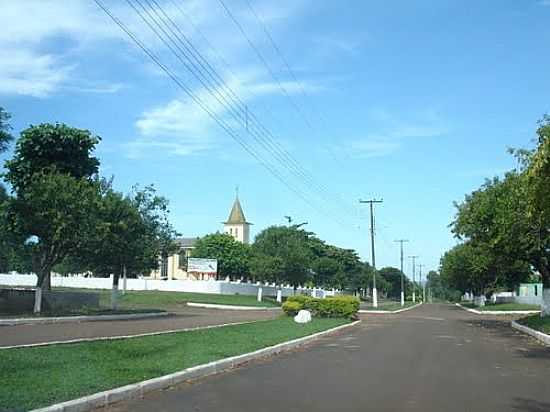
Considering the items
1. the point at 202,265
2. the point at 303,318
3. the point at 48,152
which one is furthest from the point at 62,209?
the point at 202,265

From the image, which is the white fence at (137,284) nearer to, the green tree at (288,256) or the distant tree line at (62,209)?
the green tree at (288,256)

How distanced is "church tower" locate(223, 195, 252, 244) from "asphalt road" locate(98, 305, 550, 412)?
4996 inches

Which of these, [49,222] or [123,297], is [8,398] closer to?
[49,222]

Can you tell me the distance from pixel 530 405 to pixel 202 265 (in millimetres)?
75982

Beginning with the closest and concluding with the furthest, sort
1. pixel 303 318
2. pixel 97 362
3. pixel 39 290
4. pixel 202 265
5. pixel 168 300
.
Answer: pixel 97 362
pixel 39 290
pixel 303 318
pixel 168 300
pixel 202 265

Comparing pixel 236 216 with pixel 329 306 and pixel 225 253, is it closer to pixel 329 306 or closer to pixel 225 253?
pixel 225 253

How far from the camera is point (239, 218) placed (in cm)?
14975

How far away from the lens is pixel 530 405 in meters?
10.8

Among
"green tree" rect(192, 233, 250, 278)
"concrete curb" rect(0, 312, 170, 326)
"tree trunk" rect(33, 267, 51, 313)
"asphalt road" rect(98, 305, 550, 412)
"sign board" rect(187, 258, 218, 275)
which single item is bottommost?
"asphalt road" rect(98, 305, 550, 412)

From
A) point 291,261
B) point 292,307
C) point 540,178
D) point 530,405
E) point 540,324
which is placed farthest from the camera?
point 291,261

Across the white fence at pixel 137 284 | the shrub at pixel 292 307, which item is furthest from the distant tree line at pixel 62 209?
the white fence at pixel 137 284

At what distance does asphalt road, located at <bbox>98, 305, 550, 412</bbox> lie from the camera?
34.8 feet

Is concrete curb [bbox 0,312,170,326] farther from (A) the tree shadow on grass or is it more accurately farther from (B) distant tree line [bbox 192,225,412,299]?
(B) distant tree line [bbox 192,225,412,299]

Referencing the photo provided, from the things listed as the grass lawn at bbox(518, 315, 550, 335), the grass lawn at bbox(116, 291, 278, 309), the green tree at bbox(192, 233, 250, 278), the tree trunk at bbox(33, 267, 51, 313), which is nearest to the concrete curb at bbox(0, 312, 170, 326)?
the tree trunk at bbox(33, 267, 51, 313)
